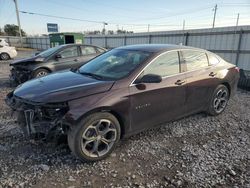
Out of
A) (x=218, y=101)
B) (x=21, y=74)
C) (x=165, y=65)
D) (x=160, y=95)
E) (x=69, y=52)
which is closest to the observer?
(x=160, y=95)

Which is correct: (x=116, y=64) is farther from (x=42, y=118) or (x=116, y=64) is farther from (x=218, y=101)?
(x=218, y=101)

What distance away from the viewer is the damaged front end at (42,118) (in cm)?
281

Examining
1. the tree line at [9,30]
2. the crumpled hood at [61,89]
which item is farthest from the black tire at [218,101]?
the tree line at [9,30]

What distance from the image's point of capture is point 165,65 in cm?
373

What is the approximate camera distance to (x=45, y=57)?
7.45 m

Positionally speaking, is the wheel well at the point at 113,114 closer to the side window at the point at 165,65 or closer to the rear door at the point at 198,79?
the side window at the point at 165,65

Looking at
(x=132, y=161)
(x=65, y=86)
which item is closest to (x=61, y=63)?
(x=65, y=86)

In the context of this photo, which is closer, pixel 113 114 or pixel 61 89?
pixel 61 89

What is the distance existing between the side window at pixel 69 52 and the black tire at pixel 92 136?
17.5ft

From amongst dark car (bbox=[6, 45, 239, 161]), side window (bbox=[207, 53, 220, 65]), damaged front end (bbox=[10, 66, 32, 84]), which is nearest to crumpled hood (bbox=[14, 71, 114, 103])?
dark car (bbox=[6, 45, 239, 161])

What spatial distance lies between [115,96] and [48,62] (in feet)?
16.7

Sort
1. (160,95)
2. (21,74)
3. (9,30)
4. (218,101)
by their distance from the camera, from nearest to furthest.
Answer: (160,95) → (218,101) → (21,74) → (9,30)

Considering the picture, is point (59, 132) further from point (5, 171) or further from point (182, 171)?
point (182, 171)

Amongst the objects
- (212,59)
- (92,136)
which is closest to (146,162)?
(92,136)
